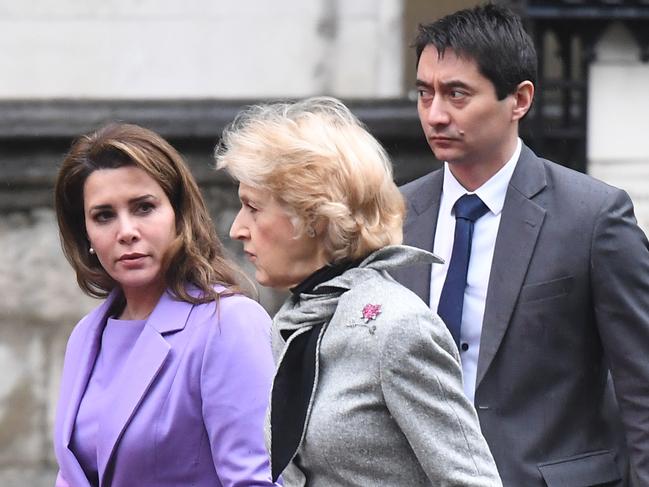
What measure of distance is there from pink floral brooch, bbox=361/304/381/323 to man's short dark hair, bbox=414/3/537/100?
1.13m

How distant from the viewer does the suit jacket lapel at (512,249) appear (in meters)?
3.70

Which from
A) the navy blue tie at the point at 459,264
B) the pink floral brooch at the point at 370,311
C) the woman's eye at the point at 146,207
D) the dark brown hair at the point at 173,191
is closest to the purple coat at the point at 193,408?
the dark brown hair at the point at 173,191

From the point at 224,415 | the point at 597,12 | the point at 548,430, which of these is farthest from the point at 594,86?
the point at 224,415

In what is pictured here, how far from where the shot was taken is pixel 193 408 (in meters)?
3.51

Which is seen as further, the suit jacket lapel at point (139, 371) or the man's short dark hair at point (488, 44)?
the man's short dark hair at point (488, 44)

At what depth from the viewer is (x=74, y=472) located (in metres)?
3.59

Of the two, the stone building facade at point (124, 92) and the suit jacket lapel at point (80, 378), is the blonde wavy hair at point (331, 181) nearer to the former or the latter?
the suit jacket lapel at point (80, 378)

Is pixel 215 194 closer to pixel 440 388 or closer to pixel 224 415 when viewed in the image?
pixel 224 415

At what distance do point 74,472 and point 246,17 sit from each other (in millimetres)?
3508

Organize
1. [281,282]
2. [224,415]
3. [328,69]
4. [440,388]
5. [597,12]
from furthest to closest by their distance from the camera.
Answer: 1. [328,69]
2. [597,12]
3. [224,415]
4. [281,282]
5. [440,388]

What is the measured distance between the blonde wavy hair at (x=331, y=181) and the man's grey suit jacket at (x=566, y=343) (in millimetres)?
826

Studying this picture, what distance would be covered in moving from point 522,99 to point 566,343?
0.56 meters

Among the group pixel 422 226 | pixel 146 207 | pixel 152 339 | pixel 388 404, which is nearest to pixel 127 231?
pixel 146 207

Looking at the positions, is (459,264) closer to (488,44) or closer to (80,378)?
(488,44)
